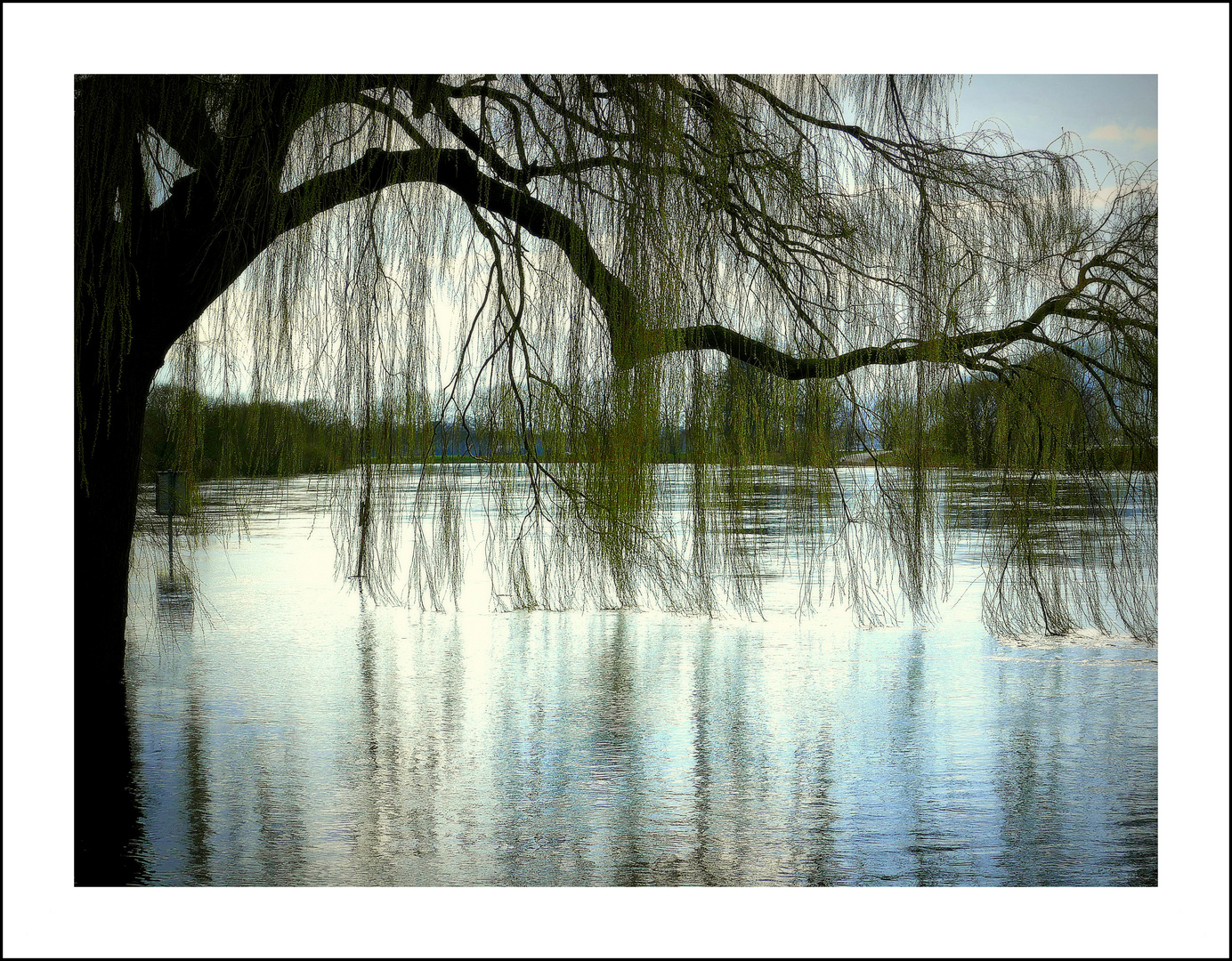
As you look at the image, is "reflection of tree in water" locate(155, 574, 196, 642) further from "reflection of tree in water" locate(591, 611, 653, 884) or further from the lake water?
"reflection of tree in water" locate(591, 611, 653, 884)

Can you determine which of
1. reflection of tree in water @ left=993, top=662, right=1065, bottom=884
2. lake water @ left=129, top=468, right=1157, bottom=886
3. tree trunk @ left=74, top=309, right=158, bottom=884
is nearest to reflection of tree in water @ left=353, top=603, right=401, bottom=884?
lake water @ left=129, top=468, right=1157, bottom=886

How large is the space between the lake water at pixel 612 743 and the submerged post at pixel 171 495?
7cm

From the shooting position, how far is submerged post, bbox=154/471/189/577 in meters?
2.10

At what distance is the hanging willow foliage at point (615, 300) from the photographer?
5.92 ft

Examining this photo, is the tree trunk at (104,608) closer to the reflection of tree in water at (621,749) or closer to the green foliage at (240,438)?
the green foliage at (240,438)

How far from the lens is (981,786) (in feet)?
7.16

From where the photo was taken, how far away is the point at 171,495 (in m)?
Answer: 2.12

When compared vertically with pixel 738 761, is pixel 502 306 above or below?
above

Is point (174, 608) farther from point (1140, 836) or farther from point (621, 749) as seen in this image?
point (1140, 836)

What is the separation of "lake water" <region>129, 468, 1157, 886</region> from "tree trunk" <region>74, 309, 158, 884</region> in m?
0.06

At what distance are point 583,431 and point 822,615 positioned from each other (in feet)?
2.92

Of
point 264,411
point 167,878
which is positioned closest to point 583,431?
point 264,411

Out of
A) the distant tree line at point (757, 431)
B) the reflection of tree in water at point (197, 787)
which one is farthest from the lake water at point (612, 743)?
the distant tree line at point (757, 431)
